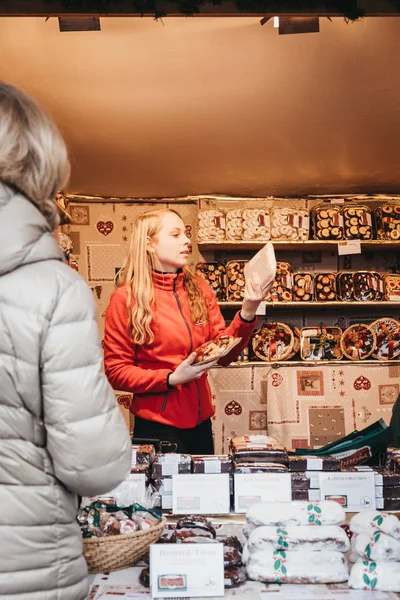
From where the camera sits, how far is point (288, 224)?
16.7 ft

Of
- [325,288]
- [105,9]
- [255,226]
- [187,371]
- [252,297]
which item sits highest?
[105,9]

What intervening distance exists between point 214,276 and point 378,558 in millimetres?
3693

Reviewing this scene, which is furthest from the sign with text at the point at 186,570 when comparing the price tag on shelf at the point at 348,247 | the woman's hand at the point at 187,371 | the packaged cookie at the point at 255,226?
the price tag on shelf at the point at 348,247

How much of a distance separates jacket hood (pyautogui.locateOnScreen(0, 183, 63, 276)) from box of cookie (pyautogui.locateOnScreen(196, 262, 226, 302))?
3.86 meters

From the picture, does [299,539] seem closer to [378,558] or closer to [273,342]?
[378,558]

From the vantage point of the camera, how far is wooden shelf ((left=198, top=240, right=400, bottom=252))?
5109 millimetres

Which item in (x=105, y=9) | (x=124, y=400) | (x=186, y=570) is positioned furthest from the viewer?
(x=124, y=400)

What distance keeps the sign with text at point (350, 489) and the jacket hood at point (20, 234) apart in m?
1.14

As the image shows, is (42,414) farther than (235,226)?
No

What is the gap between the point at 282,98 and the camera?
3.45 meters

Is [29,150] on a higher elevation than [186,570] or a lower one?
higher

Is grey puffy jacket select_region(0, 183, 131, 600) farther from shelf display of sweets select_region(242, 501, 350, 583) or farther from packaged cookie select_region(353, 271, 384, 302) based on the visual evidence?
packaged cookie select_region(353, 271, 384, 302)

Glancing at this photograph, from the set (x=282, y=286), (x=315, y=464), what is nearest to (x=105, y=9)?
(x=315, y=464)

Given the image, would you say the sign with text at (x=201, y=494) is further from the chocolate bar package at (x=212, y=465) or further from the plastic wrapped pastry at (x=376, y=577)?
the plastic wrapped pastry at (x=376, y=577)
